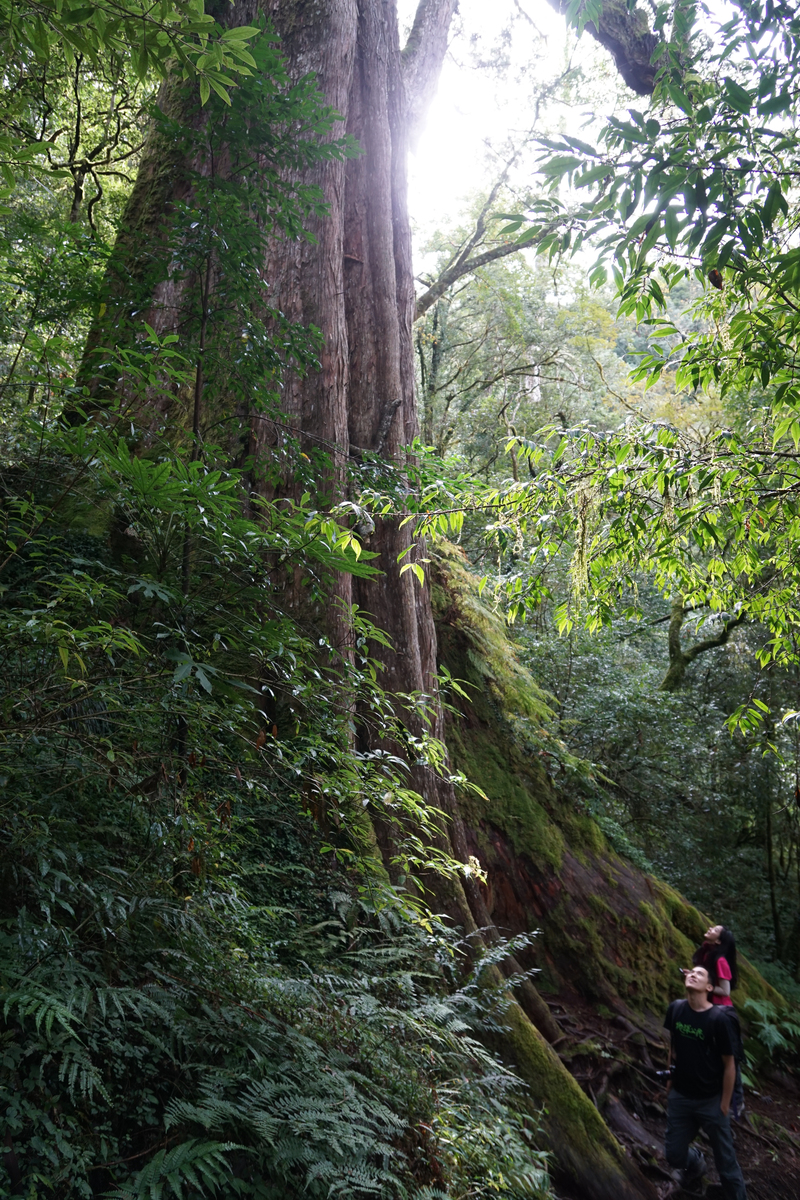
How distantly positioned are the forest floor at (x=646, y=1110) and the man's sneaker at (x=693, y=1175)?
48mm

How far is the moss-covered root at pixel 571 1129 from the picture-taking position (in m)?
4.58

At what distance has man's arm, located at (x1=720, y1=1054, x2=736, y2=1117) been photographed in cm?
497

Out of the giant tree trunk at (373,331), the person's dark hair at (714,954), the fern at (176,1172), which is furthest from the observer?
the person's dark hair at (714,954)

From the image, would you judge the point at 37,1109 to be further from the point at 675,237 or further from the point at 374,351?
the point at 374,351

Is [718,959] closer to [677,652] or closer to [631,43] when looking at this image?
[677,652]

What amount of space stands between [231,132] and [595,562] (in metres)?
3.31

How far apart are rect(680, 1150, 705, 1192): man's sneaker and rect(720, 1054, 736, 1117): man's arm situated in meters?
0.56

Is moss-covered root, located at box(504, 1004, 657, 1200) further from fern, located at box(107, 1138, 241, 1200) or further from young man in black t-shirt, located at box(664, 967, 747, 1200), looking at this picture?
fern, located at box(107, 1138, 241, 1200)

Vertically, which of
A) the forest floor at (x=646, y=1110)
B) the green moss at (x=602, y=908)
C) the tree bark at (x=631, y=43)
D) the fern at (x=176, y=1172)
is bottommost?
the forest floor at (x=646, y=1110)

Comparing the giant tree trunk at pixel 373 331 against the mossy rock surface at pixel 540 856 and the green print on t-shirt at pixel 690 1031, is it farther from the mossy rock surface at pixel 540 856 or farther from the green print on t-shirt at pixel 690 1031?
the mossy rock surface at pixel 540 856

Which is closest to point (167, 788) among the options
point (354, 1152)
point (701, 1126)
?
point (354, 1152)

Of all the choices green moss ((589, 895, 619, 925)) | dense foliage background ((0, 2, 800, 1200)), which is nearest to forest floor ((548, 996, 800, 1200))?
green moss ((589, 895, 619, 925))

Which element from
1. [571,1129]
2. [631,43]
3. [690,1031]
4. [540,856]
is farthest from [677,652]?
[631,43]

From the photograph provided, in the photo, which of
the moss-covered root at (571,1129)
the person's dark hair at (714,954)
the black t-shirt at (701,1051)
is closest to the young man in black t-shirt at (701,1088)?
the black t-shirt at (701,1051)
